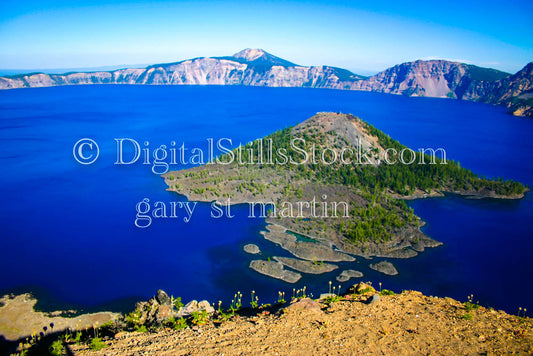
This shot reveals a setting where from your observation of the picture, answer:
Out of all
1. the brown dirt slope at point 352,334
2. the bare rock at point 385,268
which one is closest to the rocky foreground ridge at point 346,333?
the brown dirt slope at point 352,334

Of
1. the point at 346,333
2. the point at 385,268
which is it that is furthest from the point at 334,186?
the point at 346,333

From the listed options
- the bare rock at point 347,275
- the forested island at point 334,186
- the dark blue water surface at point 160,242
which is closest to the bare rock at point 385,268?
the dark blue water surface at point 160,242

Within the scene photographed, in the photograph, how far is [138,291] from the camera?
1369 inches

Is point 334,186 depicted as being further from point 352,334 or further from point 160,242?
point 352,334

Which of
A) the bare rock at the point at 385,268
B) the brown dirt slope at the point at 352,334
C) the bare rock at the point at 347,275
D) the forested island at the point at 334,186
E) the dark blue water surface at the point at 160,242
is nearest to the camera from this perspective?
the brown dirt slope at the point at 352,334

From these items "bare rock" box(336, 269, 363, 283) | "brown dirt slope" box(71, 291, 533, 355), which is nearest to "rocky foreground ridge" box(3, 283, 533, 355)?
"brown dirt slope" box(71, 291, 533, 355)

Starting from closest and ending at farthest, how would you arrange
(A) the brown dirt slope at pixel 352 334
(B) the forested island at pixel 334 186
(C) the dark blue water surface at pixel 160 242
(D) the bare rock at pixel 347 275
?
1. (A) the brown dirt slope at pixel 352 334
2. (C) the dark blue water surface at pixel 160 242
3. (D) the bare rock at pixel 347 275
4. (B) the forested island at pixel 334 186

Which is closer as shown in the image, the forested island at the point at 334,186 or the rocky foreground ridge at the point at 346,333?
the rocky foreground ridge at the point at 346,333

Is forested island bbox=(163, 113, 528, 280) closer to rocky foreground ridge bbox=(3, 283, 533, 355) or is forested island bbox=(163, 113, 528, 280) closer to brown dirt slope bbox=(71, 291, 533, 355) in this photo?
rocky foreground ridge bbox=(3, 283, 533, 355)

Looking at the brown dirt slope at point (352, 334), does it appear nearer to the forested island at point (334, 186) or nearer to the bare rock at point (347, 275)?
the bare rock at point (347, 275)

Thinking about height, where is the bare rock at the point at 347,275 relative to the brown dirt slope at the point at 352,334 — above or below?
below

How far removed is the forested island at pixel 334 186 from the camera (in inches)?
1705

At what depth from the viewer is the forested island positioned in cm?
4331

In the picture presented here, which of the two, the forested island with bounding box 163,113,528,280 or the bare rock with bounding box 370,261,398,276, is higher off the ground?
the forested island with bounding box 163,113,528,280
